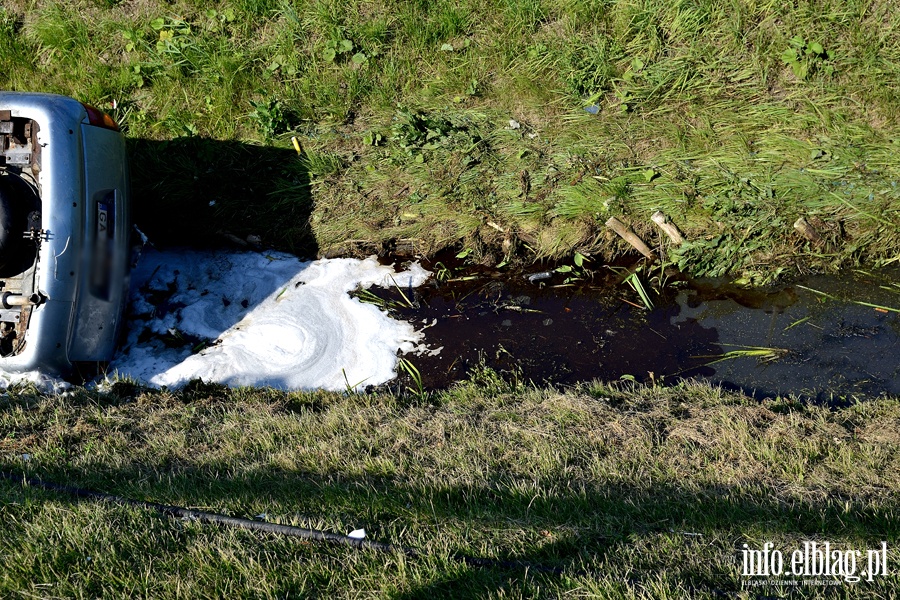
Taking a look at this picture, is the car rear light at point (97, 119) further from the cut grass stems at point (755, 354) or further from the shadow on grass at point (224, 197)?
the cut grass stems at point (755, 354)

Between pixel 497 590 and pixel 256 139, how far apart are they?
5.23 m

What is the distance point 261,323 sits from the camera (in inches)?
245

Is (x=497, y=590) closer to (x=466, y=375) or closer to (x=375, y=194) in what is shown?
(x=466, y=375)

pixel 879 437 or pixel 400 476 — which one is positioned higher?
pixel 400 476

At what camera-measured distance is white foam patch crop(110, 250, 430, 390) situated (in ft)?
19.1

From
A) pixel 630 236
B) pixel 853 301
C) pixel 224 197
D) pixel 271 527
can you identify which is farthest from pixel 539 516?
pixel 224 197

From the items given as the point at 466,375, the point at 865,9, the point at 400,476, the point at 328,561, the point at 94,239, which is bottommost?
the point at 466,375

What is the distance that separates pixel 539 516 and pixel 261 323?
3.43 meters

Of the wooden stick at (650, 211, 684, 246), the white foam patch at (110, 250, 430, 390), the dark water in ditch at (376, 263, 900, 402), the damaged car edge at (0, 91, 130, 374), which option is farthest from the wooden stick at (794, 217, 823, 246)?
the damaged car edge at (0, 91, 130, 374)

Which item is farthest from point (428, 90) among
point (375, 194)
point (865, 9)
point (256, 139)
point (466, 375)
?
point (865, 9)

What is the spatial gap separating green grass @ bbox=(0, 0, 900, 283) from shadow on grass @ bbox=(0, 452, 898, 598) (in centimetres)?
286

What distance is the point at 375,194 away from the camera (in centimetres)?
680

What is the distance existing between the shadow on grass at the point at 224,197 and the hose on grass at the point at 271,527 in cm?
333

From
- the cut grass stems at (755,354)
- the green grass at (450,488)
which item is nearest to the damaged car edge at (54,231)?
the green grass at (450,488)
